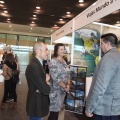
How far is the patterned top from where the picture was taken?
2.56 metres

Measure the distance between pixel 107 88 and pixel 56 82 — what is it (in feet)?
3.14

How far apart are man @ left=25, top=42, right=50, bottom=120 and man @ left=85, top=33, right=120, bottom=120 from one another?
495 mm

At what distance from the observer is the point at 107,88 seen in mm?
1774

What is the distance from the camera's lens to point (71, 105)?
11.6 ft

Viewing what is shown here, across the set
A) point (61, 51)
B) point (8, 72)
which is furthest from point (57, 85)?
point (8, 72)

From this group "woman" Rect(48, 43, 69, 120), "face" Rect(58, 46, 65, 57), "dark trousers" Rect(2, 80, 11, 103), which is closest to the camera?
"woman" Rect(48, 43, 69, 120)

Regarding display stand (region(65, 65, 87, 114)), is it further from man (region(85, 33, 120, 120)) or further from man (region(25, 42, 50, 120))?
man (region(85, 33, 120, 120))

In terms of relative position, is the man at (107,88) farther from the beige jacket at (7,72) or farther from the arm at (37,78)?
the beige jacket at (7,72)

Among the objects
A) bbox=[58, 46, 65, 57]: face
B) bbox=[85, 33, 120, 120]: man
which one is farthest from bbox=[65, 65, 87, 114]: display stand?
bbox=[85, 33, 120, 120]: man

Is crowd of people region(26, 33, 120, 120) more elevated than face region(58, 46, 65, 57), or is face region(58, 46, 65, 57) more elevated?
face region(58, 46, 65, 57)

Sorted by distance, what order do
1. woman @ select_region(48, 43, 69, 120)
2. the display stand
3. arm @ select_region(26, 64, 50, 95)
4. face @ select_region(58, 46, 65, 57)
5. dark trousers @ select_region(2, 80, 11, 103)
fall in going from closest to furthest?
arm @ select_region(26, 64, 50, 95) < woman @ select_region(48, 43, 69, 120) < face @ select_region(58, 46, 65, 57) < the display stand < dark trousers @ select_region(2, 80, 11, 103)

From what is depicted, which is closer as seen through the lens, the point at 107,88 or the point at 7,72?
the point at 107,88

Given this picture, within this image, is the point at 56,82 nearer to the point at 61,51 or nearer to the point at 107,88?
the point at 61,51

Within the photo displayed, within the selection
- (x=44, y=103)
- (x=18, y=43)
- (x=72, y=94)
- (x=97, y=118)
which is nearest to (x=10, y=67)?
(x=72, y=94)
